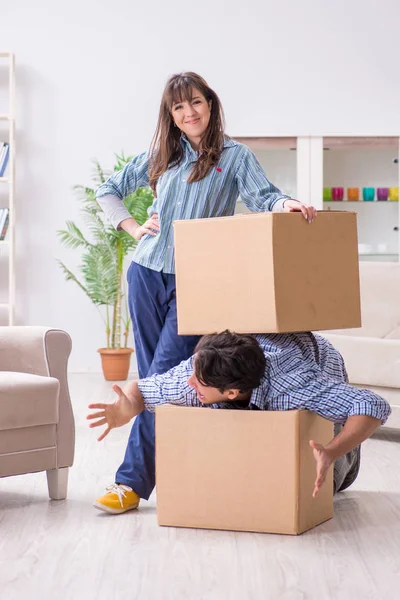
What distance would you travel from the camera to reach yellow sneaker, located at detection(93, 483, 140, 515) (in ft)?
8.29

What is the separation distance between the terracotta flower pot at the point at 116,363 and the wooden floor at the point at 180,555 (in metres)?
2.82

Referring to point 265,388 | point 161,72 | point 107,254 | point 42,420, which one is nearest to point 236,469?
point 265,388

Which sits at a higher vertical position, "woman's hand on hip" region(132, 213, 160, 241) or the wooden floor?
"woman's hand on hip" region(132, 213, 160, 241)

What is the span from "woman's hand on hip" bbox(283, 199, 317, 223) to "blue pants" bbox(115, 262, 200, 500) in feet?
1.28

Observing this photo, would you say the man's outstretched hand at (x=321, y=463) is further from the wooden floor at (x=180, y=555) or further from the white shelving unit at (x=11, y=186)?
the white shelving unit at (x=11, y=186)

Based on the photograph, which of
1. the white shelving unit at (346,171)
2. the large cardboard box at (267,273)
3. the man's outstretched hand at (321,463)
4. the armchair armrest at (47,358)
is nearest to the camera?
the man's outstretched hand at (321,463)

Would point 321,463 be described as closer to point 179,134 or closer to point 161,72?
point 179,134

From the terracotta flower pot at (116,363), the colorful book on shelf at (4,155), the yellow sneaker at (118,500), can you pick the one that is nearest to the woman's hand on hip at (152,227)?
the yellow sneaker at (118,500)

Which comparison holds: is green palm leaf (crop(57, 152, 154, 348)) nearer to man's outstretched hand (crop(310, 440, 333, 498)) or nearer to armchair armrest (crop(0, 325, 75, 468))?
armchair armrest (crop(0, 325, 75, 468))

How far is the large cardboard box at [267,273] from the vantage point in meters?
2.23

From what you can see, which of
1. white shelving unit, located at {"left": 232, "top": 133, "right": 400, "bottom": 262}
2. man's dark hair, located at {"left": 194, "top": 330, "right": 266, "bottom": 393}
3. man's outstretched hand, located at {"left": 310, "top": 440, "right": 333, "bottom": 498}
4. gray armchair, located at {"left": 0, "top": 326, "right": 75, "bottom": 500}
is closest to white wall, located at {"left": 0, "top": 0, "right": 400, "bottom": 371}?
white shelving unit, located at {"left": 232, "top": 133, "right": 400, "bottom": 262}

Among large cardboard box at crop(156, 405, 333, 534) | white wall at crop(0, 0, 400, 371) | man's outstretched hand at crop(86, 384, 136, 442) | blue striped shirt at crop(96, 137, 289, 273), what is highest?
white wall at crop(0, 0, 400, 371)

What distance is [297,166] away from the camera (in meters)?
5.92

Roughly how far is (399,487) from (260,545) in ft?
2.79
